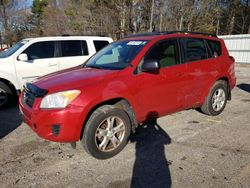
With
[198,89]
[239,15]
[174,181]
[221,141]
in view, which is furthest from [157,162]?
[239,15]

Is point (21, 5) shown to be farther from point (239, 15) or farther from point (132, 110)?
point (132, 110)

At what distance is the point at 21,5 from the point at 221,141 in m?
39.4

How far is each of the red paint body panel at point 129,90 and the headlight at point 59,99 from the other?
0.20 ft

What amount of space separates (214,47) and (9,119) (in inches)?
194

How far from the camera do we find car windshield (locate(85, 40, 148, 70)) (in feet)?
13.3

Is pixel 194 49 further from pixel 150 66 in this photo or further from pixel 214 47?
pixel 150 66

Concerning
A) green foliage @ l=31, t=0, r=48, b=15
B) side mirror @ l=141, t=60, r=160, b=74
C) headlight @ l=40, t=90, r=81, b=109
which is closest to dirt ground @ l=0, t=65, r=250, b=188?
headlight @ l=40, t=90, r=81, b=109

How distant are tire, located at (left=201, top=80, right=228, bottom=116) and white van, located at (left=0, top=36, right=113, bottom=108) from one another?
3.98 m

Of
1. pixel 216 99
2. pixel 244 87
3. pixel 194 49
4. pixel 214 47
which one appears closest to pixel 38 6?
pixel 244 87

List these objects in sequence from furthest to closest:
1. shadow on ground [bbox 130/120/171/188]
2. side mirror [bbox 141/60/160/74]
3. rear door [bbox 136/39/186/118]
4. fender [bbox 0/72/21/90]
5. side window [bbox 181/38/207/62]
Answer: fender [bbox 0/72/21/90] < side window [bbox 181/38/207/62] < rear door [bbox 136/39/186/118] < side mirror [bbox 141/60/160/74] < shadow on ground [bbox 130/120/171/188]

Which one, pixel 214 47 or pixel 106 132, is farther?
pixel 214 47

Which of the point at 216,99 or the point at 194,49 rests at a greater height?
the point at 194,49

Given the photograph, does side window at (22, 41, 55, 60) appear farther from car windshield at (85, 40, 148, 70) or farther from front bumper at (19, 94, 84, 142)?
front bumper at (19, 94, 84, 142)

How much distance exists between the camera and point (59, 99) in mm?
3328
